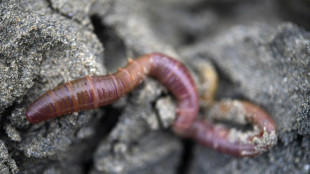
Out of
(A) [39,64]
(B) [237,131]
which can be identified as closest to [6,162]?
(A) [39,64]

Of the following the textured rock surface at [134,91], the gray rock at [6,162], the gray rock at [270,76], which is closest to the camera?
the gray rock at [6,162]

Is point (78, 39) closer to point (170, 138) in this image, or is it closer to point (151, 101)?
point (151, 101)

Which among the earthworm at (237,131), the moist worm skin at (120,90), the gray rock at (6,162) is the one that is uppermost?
the moist worm skin at (120,90)

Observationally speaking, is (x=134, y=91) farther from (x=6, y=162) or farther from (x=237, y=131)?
(x=6, y=162)

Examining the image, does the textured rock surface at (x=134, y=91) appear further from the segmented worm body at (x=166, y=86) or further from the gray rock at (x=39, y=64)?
the segmented worm body at (x=166, y=86)

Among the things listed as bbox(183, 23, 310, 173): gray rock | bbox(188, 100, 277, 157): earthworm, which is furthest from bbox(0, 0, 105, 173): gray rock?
bbox(183, 23, 310, 173): gray rock

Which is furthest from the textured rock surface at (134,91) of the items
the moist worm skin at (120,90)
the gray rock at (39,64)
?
the moist worm skin at (120,90)

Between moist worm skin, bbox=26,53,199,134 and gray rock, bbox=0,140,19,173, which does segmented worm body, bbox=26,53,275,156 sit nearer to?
moist worm skin, bbox=26,53,199,134

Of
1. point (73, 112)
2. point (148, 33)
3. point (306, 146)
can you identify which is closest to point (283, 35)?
point (306, 146)
